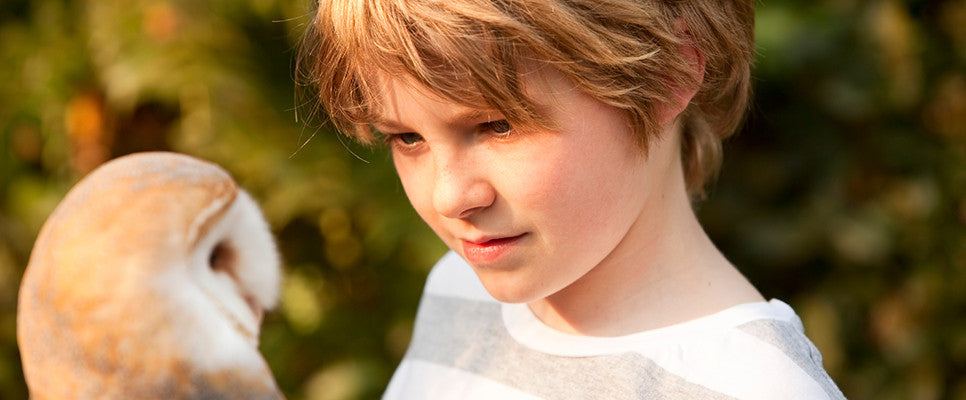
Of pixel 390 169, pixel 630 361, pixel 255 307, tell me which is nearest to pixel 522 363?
pixel 630 361

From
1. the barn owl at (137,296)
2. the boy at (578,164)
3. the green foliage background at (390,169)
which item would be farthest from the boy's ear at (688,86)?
the green foliage background at (390,169)

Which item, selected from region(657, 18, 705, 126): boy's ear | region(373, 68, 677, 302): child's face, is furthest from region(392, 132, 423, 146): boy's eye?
region(657, 18, 705, 126): boy's ear

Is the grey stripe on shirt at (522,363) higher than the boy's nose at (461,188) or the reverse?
the reverse

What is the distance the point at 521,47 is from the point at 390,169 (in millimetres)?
794

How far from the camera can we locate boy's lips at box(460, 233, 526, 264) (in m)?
0.50

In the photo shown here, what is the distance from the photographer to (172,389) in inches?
21.2

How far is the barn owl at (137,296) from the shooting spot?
54 centimetres

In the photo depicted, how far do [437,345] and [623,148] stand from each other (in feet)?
0.91

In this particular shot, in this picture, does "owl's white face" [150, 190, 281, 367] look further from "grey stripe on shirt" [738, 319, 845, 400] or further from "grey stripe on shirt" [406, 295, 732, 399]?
"grey stripe on shirt" [738, 319, 845, 400]

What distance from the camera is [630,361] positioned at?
0.53 metres

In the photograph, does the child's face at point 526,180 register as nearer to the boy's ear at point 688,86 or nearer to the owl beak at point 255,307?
the boy's ear at point 688,86

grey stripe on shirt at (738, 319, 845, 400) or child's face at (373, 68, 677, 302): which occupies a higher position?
child's face at (373, 68, 677, 302)

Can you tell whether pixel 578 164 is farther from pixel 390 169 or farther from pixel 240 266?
pixel 390 169

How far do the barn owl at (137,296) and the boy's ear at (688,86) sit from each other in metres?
0.29
